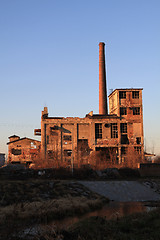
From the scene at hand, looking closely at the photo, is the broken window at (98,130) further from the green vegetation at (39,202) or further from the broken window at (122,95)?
the green vegetation at (39,202)

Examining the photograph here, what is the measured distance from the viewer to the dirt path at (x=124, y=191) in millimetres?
25266

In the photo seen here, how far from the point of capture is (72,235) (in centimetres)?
985

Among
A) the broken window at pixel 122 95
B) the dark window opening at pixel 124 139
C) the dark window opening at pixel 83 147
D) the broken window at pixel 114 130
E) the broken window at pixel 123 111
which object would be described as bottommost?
the dark window opening at pixel 83 147

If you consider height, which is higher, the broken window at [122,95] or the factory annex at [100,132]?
the broken window at [122,95]

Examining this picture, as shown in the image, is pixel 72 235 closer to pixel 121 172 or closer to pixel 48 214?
pixel 48 214

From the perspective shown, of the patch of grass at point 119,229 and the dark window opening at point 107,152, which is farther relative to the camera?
the dark window opening at point 107,152

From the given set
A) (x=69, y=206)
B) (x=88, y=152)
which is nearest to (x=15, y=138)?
(x=88, y=152)

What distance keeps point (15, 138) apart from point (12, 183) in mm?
48547

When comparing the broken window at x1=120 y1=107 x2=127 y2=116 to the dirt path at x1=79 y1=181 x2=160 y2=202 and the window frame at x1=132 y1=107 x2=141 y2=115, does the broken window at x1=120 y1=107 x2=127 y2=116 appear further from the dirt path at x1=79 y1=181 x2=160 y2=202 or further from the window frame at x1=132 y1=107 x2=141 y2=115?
the dirt path at x1=79 y1=181 x2=160 y2=202

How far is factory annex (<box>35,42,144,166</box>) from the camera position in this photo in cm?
5941

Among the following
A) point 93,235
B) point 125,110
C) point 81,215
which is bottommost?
point 81,215

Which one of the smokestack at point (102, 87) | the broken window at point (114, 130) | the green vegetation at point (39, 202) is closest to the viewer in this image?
the green vegetation at point (39, 202)

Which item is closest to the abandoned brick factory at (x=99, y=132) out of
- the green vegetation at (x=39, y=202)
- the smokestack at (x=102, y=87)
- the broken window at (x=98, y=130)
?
the broken window at (x=98, y=130)

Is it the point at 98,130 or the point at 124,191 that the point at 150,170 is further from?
the point at 98,130
